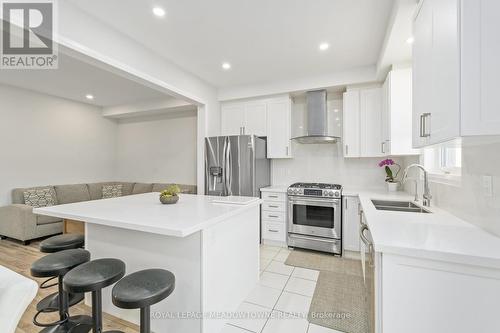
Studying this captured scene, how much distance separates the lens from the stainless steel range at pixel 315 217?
320 cm

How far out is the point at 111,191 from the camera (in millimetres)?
5336

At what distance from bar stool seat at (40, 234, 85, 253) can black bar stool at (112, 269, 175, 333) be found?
102 centimetres

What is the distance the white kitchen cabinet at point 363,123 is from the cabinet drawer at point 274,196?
3.91 feet

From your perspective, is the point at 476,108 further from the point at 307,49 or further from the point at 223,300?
the point at 307,49

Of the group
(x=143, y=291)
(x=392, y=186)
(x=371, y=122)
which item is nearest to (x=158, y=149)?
(x=371, y=122)

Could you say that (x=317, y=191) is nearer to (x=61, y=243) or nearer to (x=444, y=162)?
(x=444, y=162)

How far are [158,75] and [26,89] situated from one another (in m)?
3.50

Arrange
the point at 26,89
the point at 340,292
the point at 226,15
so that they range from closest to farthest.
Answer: the point at 226,15 < the point at 340,292 < the point at 26,89

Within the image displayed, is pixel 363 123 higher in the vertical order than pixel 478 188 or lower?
higher

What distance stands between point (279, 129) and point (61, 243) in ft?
10.6

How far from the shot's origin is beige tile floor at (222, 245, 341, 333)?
180 centimetres

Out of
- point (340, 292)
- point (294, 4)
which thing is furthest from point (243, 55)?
point (340, 292)

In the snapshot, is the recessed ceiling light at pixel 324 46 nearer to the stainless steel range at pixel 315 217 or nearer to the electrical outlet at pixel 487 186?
the stainless steel range at pixel 315 217

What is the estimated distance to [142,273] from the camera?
1390mm
